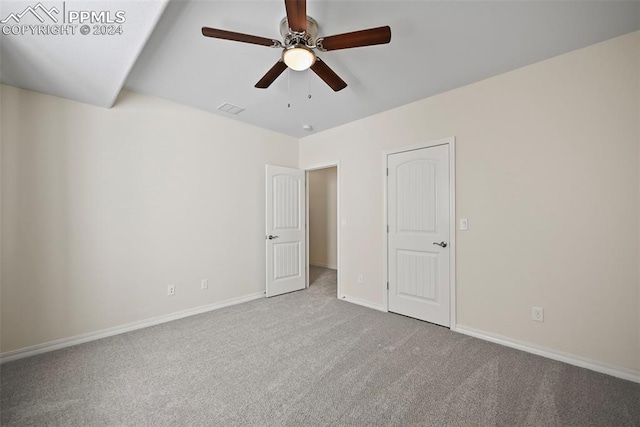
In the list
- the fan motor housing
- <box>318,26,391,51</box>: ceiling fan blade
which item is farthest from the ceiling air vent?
<box>318,26,391,51</box>: ceiling fan blade

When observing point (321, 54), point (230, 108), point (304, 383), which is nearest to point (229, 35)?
point (321, 54)

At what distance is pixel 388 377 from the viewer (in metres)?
1.96

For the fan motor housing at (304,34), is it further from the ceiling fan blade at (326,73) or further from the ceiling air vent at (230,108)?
the ceiling air vent at (230,108)

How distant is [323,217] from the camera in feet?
21.3

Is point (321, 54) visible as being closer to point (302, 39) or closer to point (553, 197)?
point (302, 39)

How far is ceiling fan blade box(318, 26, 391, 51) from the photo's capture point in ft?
5.09

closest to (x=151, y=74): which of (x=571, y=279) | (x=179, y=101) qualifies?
(x=179, y=101)

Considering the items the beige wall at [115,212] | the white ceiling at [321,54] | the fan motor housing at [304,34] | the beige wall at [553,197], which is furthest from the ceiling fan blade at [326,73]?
the beige wall at [115,212]

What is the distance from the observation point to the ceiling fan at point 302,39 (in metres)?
1.50

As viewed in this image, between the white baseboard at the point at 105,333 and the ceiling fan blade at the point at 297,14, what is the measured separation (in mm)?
3189

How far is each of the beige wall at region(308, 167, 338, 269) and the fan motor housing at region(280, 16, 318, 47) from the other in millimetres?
4389

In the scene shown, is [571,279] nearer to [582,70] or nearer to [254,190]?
[582,70]

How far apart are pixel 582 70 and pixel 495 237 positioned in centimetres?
152

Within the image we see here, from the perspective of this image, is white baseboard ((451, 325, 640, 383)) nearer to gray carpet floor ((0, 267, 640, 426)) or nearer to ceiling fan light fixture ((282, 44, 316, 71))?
gray carpet floor ((0, 267, 640, 426))
